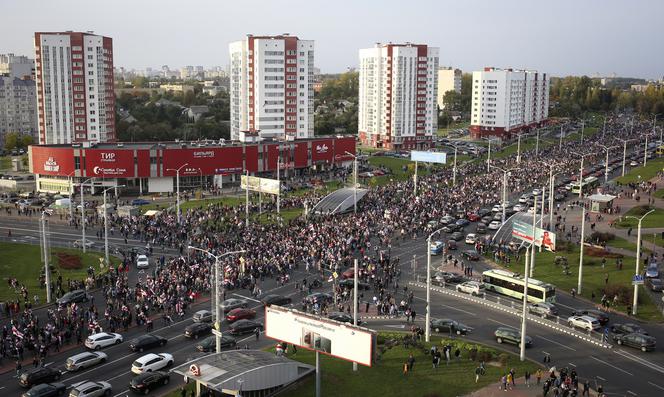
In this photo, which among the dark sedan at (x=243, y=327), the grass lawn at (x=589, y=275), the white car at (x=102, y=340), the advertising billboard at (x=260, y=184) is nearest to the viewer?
the white car at (x=102, y=340)

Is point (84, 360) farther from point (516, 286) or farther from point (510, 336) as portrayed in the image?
point (516, 286)

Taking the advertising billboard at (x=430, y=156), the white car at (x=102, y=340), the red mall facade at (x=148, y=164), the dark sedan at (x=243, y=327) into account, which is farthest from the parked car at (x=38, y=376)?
the advertising billboard at (x=430, y=156)

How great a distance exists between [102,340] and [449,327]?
20025 millimetres

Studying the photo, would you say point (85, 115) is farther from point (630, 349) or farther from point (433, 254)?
point (630, 349)

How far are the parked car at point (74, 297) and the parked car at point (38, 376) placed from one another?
1143 cm

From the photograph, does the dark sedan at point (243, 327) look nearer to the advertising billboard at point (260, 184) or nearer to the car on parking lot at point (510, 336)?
the car on parking lot at point (510, 336)

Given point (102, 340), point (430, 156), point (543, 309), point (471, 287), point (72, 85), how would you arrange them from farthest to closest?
point (72, 85)
point (430, 156)
point (471, 287)
point (543, 309)
point (102, 340)

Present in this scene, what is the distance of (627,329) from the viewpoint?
38.7m

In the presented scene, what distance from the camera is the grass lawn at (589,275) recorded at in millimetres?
44487

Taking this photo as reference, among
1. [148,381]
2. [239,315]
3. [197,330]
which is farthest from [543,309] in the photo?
[148,381]

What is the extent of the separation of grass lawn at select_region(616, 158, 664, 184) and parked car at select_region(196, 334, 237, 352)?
7456 cm

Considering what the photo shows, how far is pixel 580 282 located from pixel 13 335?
1477 inches

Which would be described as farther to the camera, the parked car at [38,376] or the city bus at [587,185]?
the city bus at [587,185]

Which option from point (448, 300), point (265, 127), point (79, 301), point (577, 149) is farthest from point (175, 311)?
point (577, 149)
